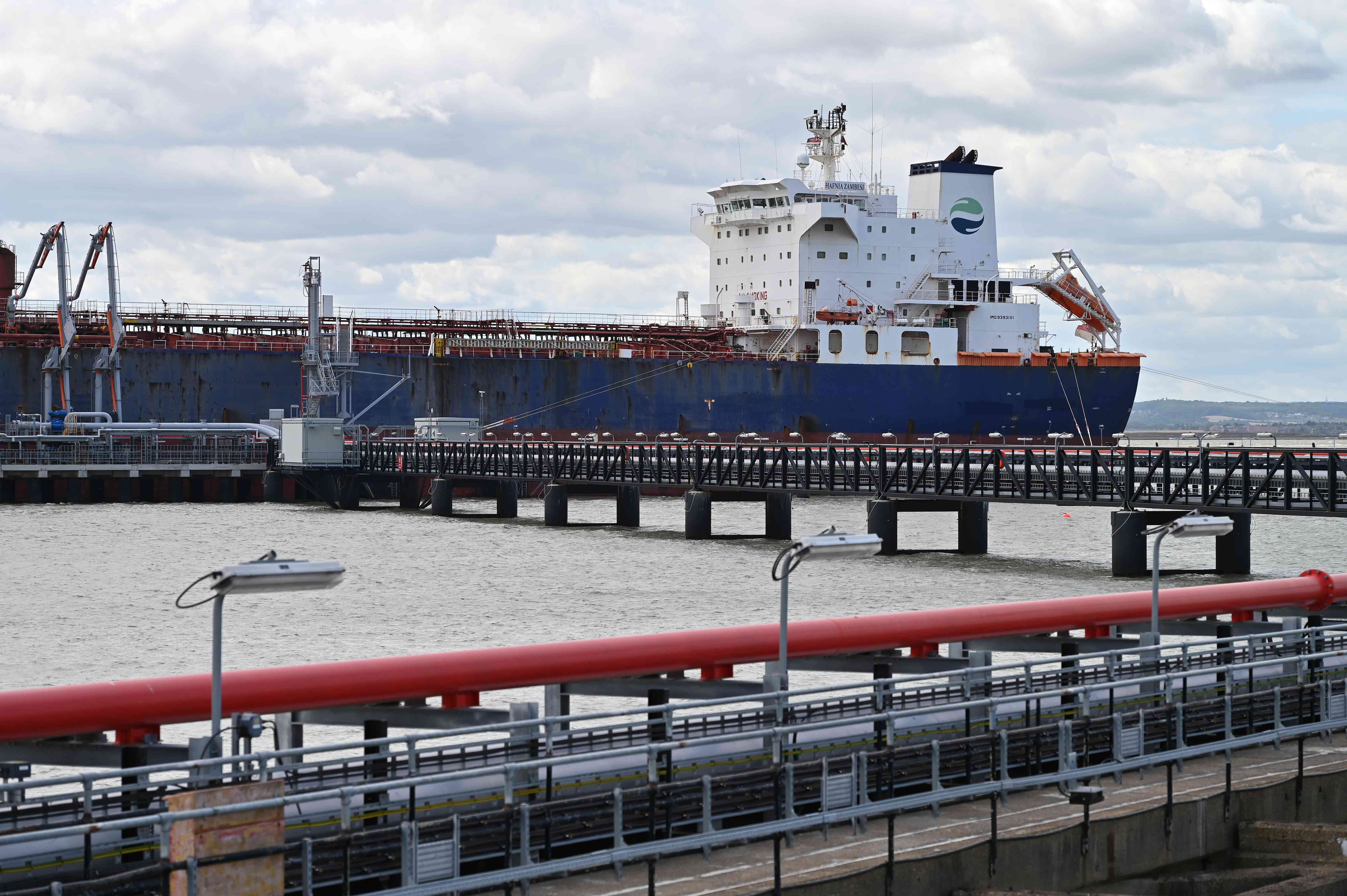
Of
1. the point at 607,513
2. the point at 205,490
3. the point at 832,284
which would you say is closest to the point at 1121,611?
the point at 607,513

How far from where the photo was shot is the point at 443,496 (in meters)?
65.2

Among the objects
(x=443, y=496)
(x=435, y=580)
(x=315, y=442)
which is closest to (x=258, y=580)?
(x=435, y=580)

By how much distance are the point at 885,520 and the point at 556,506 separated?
15.3 meters

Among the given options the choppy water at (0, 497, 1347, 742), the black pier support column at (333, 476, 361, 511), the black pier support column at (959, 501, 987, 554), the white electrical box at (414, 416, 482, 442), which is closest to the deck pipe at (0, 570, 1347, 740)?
the choppy water at (0, 497, 1347, 742)

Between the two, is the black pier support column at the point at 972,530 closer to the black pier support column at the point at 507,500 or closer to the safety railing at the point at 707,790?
the black pier support column at the point at 507,500

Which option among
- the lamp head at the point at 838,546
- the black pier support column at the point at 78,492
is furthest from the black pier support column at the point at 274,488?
the lamp head at the point at 838,546

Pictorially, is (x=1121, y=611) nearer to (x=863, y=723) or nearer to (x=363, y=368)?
(x=863, y=723)

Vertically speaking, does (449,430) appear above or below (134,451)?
above

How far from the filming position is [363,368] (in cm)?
8369

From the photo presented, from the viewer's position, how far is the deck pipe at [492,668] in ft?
44.0

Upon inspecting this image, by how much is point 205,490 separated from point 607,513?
57.9 ft

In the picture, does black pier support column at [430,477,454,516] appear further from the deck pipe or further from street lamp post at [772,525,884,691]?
street lamp post at [772,525,884,691]

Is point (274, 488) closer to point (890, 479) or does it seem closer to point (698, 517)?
point (698, 517)

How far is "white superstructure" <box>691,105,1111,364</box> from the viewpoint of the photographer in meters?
84.8
